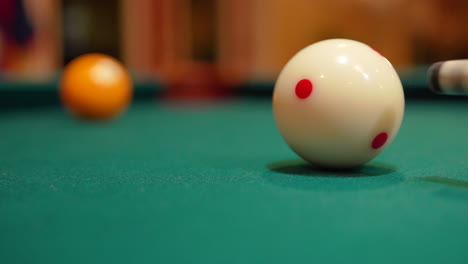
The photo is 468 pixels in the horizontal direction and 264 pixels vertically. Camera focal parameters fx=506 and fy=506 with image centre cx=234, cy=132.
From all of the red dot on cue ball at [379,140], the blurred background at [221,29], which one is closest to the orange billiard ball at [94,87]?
the red dot on cue ball at [379,140]

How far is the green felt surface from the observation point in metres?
0.96

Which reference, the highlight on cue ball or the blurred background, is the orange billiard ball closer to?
the highlight on cue ball

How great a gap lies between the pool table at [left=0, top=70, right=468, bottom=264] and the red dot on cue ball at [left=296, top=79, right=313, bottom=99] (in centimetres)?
27

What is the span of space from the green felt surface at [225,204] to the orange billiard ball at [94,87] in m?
0.78

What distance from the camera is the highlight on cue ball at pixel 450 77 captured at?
4.51ft

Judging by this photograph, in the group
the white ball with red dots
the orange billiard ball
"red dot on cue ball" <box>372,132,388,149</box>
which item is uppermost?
the white ball with red dots

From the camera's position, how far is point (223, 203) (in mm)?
1312

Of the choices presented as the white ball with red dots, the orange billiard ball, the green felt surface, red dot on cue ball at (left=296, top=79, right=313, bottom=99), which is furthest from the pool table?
the orange billiard ball

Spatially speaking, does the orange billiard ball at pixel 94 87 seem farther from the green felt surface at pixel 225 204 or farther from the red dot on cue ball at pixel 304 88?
the red dot on cue ball at pixel 304 88

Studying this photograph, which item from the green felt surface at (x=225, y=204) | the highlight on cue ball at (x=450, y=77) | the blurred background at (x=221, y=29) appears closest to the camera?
the green felt surface at (x=225, y=204)

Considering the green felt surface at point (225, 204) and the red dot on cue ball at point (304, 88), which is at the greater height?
the red dot on cue ball at point (304, 88)

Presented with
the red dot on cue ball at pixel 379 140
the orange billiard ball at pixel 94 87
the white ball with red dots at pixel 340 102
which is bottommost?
the orange billiard ball at pixel 94 87

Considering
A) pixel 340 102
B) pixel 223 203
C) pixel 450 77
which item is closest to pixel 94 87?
pixel 340 102

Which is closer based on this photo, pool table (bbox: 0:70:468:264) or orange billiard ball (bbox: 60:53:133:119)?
pool table (bbox: 0:70:468:264)
